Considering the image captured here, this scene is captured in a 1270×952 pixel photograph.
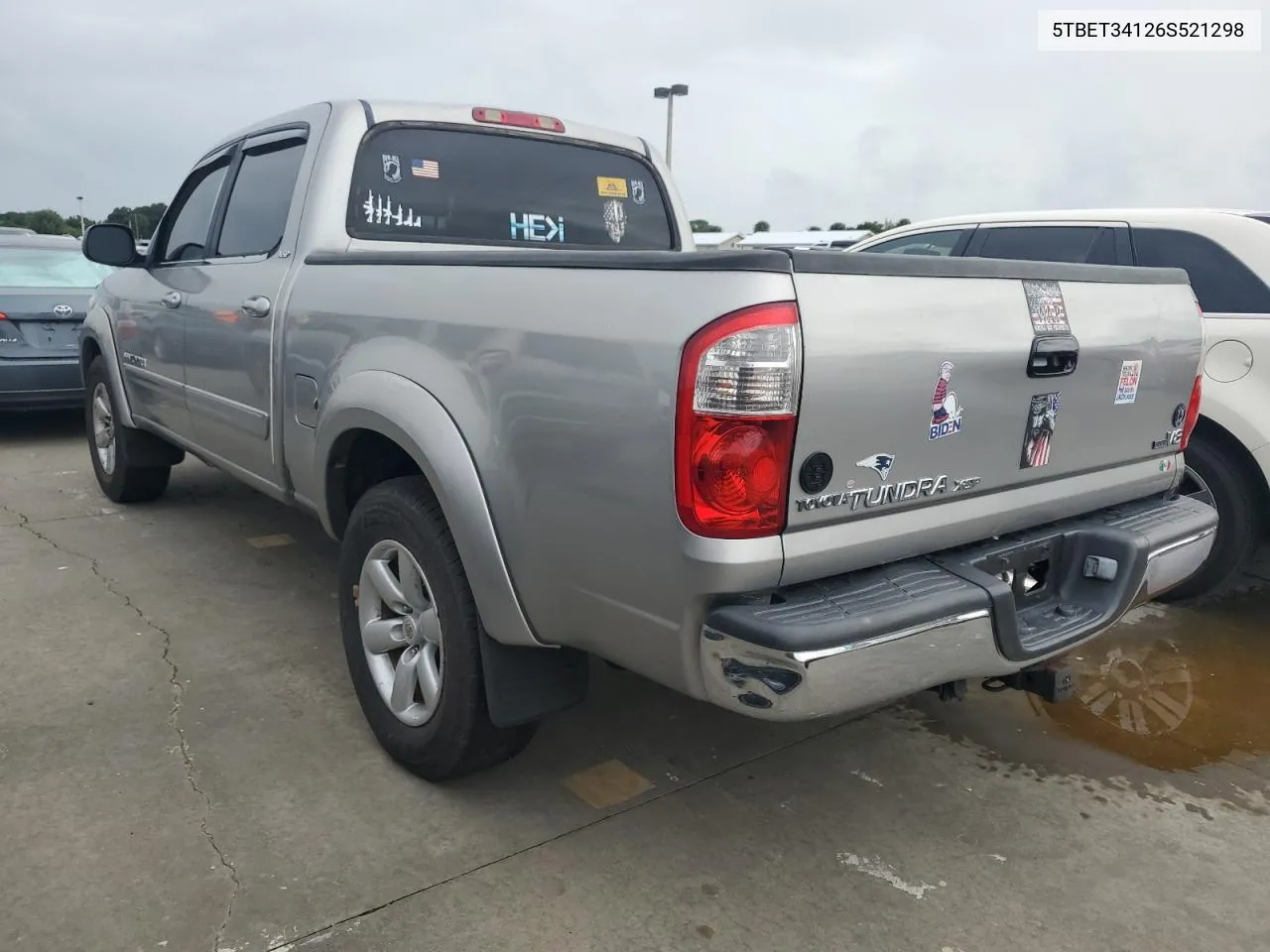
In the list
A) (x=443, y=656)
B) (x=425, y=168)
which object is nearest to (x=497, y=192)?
(x=425, y=168)

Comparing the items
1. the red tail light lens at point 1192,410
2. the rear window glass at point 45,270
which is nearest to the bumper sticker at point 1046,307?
the red tail light lens at point 1192,410

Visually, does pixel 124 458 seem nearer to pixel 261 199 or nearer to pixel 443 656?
pixel 261 199

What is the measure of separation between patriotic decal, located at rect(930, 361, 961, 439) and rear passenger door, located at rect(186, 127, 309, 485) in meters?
2.26

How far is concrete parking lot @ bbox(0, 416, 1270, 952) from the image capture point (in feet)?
7.40

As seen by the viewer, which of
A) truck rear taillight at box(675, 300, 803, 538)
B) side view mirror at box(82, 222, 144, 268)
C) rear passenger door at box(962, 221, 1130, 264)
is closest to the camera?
truck rear taillight at box(675, 300, 803, 538)

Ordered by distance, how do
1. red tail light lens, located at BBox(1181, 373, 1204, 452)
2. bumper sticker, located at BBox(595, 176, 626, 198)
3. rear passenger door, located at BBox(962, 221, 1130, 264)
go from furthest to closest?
rear passenger door, located at BBox(962, 221, 1130, 264), bumper sticker, located at BBox(595, 176, 626, 198), red tail light lens, located at BBox(1181, 373, 1204, 452)

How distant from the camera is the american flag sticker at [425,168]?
3.49 metres

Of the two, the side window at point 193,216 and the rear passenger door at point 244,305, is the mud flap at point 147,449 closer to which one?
the side window at point 193,216

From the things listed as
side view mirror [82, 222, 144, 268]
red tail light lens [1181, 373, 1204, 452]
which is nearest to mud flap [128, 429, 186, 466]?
side view mirror [82, 222, 144, 268]

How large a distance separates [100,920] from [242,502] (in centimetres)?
385

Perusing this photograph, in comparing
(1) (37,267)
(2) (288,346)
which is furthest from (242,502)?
(1) (37,267)

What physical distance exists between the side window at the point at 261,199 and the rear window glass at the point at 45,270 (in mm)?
3960

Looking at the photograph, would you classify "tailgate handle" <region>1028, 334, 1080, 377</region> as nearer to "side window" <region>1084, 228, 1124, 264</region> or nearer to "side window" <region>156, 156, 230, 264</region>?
"side window" <region>1084, 228, 1124, 264</region>

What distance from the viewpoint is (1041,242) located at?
16.5 feet
